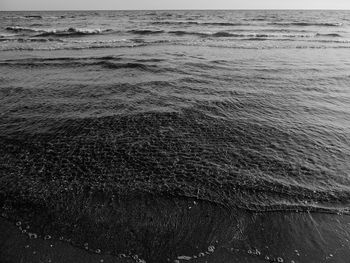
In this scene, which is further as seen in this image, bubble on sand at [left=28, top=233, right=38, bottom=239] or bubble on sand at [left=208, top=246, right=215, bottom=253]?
bubble on sand at [left=28, top=233, right=38, bottom=239]

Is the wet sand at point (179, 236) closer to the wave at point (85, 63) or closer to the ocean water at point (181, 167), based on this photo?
the ocean water at point (181, 167)

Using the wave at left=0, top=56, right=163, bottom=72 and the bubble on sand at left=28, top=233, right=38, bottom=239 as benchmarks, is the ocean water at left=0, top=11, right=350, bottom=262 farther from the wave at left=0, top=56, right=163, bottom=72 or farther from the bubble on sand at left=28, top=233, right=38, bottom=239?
the wave at left=0, top=56, right=163, bottom=72

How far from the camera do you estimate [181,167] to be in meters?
5.41

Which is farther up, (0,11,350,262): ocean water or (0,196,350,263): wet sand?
(0,11,350,262): ocean water

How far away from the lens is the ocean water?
12.8 feet

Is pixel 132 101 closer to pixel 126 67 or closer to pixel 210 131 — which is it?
pixel 210 131

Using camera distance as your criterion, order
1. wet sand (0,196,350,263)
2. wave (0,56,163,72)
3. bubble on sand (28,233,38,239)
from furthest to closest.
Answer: wave (0,56,163,72) → bubble on sand (28,233,38,239) → wet sand (0,196,350,263)

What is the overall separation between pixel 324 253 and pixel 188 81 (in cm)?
916

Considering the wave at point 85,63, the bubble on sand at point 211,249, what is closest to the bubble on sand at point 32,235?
the bubble on sand at point 211,249

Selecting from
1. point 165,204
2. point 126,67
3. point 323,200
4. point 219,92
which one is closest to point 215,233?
point 165,204

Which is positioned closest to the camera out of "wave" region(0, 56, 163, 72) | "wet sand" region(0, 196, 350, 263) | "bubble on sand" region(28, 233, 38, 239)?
"wet sand" region(0, 196, 350, 263)

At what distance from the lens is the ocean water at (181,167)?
3902 millimetres

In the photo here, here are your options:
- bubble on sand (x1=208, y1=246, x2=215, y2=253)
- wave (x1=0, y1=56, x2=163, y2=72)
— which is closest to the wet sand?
bubble on sand (x1=208, y1=246, x2=215, y2=253)

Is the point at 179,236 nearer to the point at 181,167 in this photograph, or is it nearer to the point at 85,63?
the point at 181,167
